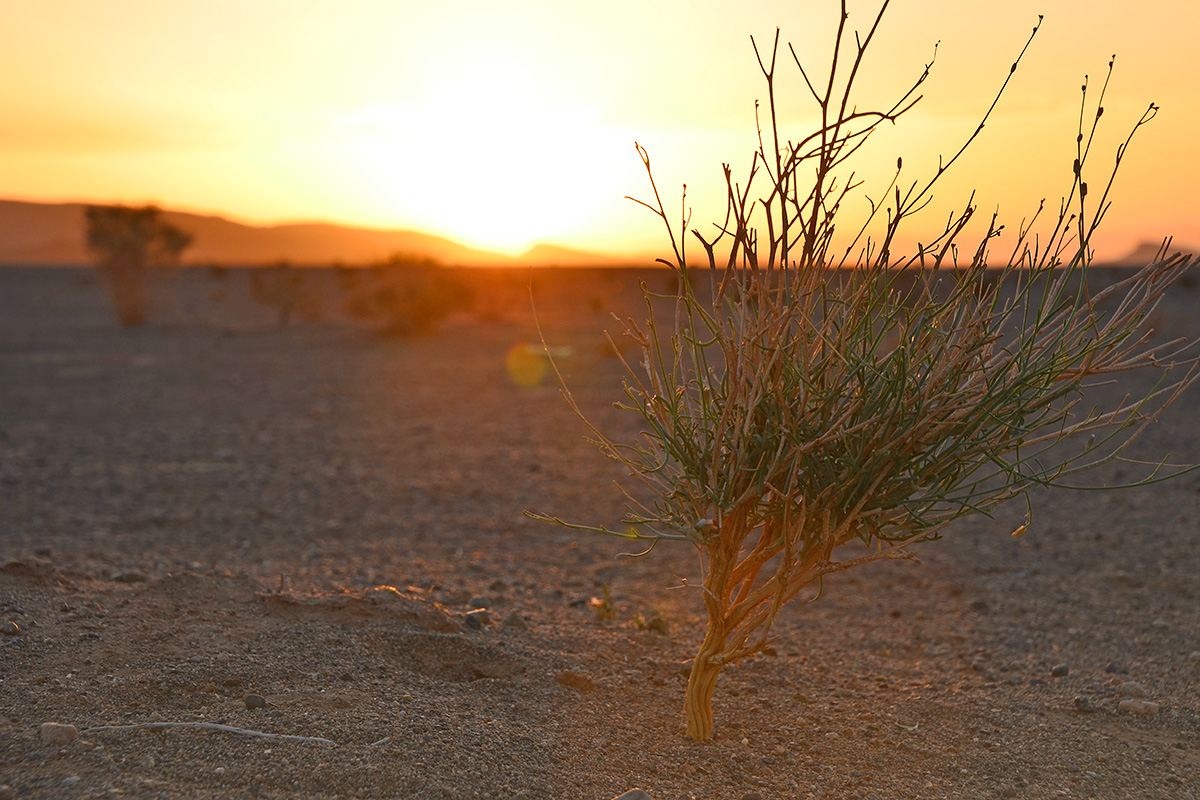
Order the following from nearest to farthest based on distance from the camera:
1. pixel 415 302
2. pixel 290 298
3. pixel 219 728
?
pixel 219 728 → pixel 415 302 → pixel 290 298

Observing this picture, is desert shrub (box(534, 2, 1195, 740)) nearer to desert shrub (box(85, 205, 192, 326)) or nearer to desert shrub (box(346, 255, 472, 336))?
desert shrub (box(346, 255, 472, 336))

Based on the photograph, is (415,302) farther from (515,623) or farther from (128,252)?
(515,623)

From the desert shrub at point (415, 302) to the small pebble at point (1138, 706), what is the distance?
74.5 feet

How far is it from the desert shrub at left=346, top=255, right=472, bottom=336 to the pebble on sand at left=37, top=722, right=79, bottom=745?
74.6 ft

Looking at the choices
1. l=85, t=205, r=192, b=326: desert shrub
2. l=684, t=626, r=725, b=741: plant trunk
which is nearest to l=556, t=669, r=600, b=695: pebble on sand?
l=684, t=626, r=725, b=741: plant trunk

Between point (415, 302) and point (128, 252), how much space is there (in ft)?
30.0

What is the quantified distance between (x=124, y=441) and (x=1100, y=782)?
1003cm

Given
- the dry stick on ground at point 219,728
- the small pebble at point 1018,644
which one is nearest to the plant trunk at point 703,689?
the dry stick on ground at point 219,728

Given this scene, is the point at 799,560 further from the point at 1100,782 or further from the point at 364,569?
the point at 364,569

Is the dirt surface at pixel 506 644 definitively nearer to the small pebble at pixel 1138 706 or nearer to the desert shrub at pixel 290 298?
the small pebble at pixel 1138 706

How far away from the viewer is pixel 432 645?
13.3 ft

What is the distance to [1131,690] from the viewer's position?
4055 mm

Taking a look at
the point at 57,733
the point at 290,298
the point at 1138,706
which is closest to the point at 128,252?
the point at 290,298

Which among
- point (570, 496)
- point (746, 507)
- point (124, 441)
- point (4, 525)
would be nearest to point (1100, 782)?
point (746, 507)
